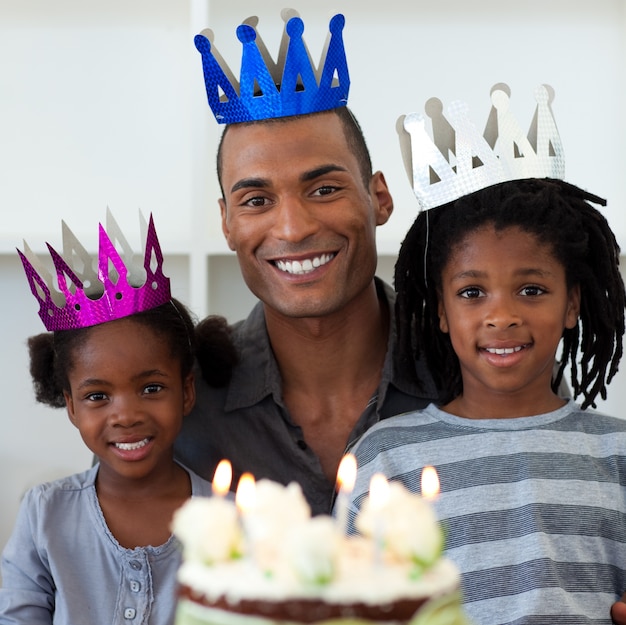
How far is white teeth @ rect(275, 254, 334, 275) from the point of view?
67.7 inches

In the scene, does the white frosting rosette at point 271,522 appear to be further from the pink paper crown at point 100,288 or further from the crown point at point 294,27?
the crown point at point 294,27

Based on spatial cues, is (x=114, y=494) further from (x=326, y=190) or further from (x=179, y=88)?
(x=179, y=88)

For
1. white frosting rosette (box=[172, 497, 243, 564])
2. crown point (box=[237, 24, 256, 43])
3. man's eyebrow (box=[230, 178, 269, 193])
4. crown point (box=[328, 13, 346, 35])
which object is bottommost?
white frosting rosette (box=[172, 497, 243, 564])

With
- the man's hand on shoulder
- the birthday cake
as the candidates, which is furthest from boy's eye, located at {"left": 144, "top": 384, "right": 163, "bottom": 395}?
the birthday cake

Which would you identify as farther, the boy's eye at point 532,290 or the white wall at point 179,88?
the white wall at point 179,88

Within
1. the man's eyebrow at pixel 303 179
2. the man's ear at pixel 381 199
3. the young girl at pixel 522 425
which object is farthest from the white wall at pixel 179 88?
the young girl at pixel 522 425

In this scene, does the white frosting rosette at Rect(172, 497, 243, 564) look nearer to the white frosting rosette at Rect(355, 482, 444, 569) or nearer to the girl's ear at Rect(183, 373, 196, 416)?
the white frosting rosette at Rect(355, 482, 444, 569)

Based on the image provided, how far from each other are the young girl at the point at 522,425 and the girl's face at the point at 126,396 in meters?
0.32

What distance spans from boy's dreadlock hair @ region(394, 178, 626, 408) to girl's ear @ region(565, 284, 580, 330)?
1 centimetres

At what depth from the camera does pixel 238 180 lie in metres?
1.72

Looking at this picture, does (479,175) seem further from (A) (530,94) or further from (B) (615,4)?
(B) (615,4)

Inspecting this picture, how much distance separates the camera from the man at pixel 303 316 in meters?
1.71

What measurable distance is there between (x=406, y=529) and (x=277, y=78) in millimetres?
1223

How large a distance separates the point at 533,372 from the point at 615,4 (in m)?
1.38
